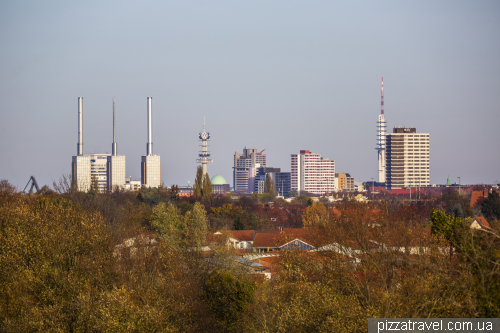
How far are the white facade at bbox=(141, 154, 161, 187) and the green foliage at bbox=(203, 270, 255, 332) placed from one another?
152 m

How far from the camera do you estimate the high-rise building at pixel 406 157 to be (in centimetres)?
18338

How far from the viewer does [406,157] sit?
602 ft

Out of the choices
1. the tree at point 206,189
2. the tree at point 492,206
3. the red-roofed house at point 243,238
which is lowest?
the red-roofed house at point 243,238

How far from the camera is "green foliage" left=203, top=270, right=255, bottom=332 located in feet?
62.9

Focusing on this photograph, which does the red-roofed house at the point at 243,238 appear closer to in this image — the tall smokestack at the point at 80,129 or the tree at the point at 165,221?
the tree at the point at 165,221

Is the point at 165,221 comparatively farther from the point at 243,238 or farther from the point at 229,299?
the point at 229,299

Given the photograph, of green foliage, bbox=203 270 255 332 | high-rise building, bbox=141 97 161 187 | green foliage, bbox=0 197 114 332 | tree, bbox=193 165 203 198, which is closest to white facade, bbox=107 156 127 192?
high-rise building, bbox=141 97 161 187

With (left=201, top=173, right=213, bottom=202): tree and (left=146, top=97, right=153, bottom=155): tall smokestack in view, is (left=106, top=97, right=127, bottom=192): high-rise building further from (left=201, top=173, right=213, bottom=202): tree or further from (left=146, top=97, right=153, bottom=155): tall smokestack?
(left=201, top=173, right=213, bottom=202): tree

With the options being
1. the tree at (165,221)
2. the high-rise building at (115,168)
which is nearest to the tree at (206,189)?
the tree at (165,221)

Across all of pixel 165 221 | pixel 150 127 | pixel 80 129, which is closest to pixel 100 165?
pixel 80 129

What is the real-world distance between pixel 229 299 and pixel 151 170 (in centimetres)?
15782

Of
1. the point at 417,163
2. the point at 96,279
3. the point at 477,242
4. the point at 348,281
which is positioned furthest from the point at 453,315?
the point at 417,163

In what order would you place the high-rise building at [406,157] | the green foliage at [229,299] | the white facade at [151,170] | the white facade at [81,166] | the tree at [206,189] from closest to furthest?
the green foliage at [229,299], the tree at [206,189], the white facade at [81,166], the white facade at [151,170], the high-rise building at [406,157]

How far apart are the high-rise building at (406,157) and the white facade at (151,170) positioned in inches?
3007
